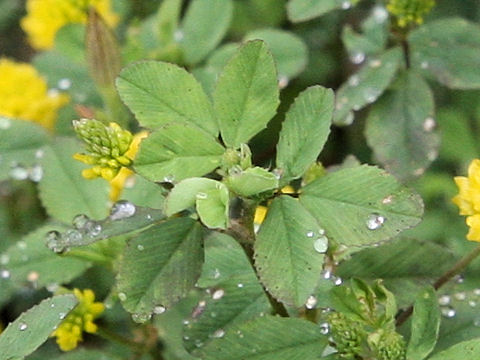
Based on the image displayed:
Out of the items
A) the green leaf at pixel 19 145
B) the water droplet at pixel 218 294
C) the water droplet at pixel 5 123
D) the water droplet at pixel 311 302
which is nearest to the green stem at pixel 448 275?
the water droplet at pixel 311 302

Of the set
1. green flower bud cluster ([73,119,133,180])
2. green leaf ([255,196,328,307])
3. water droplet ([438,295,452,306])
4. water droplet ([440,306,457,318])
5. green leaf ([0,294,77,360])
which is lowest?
water droplet ([440,306,457,318])

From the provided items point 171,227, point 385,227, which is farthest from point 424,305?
point 171,227

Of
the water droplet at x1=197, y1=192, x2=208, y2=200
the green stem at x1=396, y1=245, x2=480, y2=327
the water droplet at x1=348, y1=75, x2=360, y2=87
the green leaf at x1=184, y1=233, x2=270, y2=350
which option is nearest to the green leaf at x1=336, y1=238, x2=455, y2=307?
the green stem at x1=396, y1=245, x2=480, y2=327

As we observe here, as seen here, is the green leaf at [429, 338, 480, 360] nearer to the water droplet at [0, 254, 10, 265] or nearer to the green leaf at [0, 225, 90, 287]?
the green leaf at [0, 225, 90, 287]

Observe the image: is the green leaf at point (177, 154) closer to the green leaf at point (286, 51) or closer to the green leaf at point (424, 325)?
the green leaf at point (424, 325)

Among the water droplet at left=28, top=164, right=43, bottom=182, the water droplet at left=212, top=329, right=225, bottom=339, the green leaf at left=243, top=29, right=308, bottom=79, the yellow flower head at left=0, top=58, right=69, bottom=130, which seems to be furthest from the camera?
the yellow flower head at left=0, top=58, right=69, bottom=130

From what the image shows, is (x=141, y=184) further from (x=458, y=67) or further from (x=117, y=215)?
(x=458, y=67)
